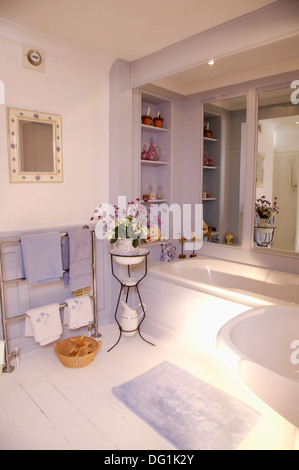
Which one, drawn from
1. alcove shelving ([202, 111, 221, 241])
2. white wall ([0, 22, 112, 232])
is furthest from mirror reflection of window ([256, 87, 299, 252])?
white wall ([0, 22, 112, 232])

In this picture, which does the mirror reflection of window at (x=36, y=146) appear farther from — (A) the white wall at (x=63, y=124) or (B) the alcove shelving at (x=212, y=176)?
(B) the alcove shelving at (x=212, y=176)

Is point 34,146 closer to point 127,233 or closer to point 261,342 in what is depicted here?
point 127,233

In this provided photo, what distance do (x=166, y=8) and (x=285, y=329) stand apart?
7.02ft

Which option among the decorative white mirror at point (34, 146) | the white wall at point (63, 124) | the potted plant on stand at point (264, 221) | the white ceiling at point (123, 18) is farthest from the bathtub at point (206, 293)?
the white ceiling at point (123, 18)

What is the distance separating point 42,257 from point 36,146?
2.87 feet

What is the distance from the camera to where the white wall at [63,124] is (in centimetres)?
251

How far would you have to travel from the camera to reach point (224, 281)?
346cm

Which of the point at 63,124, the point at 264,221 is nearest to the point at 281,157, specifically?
the point at 264,221

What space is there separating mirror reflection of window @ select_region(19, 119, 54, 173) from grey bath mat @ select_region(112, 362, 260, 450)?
5.78 ft

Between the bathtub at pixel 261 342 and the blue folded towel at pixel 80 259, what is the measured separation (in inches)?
57.3

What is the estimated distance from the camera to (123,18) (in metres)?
2.30

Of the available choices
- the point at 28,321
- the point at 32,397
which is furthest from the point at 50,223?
the point at 32,397

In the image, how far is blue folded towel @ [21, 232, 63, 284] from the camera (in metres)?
2.50

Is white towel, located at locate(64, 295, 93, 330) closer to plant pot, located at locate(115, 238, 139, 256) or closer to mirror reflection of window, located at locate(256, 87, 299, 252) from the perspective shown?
plant pot, located at locate(115, 238, 139, 256)
